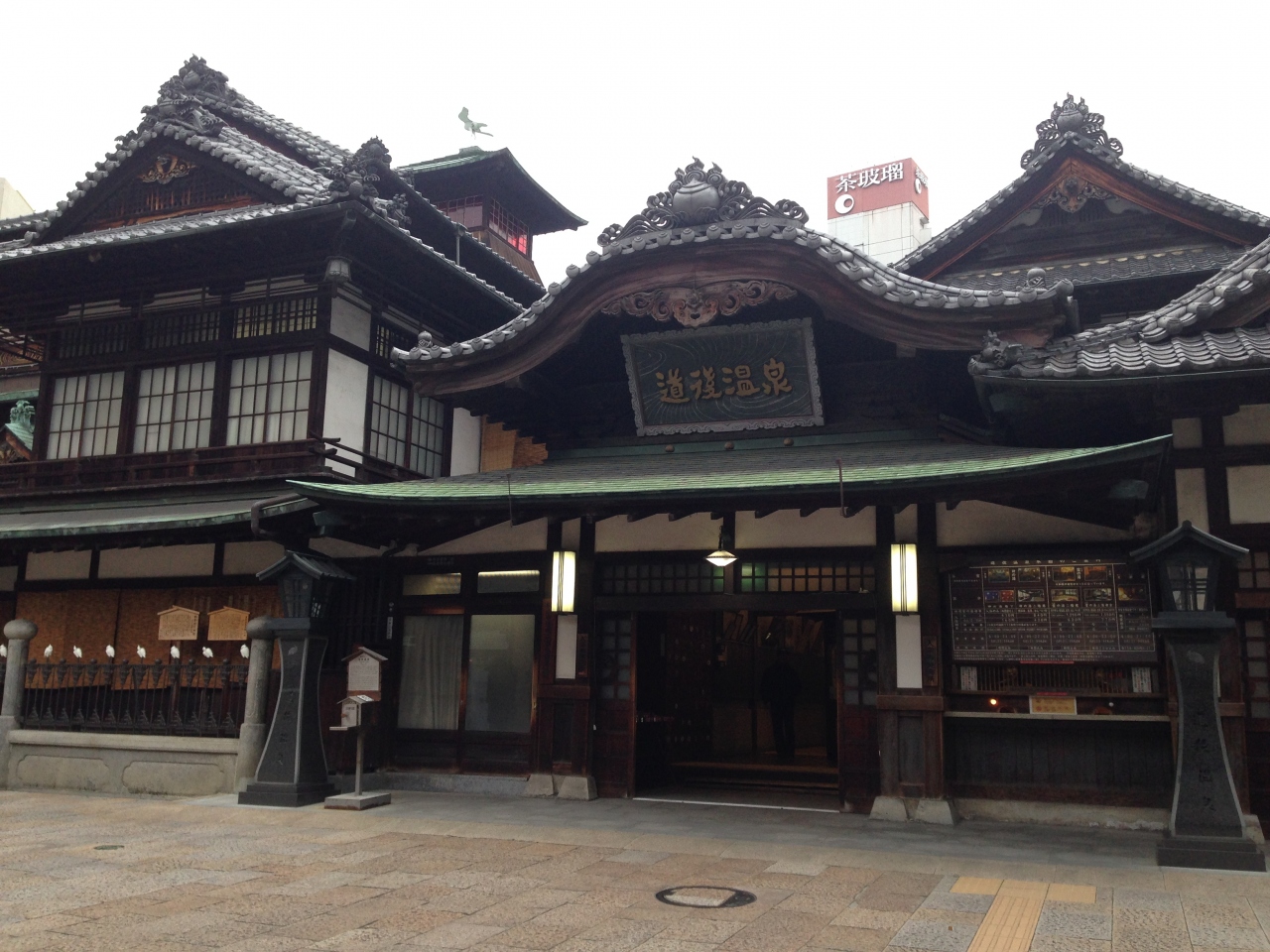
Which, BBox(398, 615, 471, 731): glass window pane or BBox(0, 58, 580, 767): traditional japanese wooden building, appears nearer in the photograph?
BBox(398, 615, 471, 731): glass window pane

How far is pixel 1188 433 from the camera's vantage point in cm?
1245

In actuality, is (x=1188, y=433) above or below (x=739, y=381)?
below

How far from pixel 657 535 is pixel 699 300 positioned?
137 inches

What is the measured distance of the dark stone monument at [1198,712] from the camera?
10.0m

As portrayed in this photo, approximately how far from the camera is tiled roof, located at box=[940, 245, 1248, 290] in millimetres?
16250

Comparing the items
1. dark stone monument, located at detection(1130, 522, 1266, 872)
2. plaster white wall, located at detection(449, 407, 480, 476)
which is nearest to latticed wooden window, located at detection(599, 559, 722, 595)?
dark stone monument, located at detection(1130, 522, 1266, 872)

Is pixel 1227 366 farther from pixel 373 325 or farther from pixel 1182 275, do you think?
pixel 373 325

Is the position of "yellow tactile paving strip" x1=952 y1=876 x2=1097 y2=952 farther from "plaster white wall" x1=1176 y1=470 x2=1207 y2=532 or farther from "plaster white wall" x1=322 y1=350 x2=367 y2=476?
"plaster white wall" x1=322 y1=350 x2=367 y2=476

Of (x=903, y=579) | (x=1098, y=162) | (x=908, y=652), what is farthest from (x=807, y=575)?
(x=1098, y=162)

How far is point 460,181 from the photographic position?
27.2 metres

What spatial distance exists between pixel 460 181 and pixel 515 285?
14.8 ft

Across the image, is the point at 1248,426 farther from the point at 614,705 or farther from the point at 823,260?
the point at 614,705

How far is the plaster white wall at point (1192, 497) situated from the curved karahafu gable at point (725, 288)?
2.36 metres

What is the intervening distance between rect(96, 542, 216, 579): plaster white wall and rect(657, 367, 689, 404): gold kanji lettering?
8.55m
